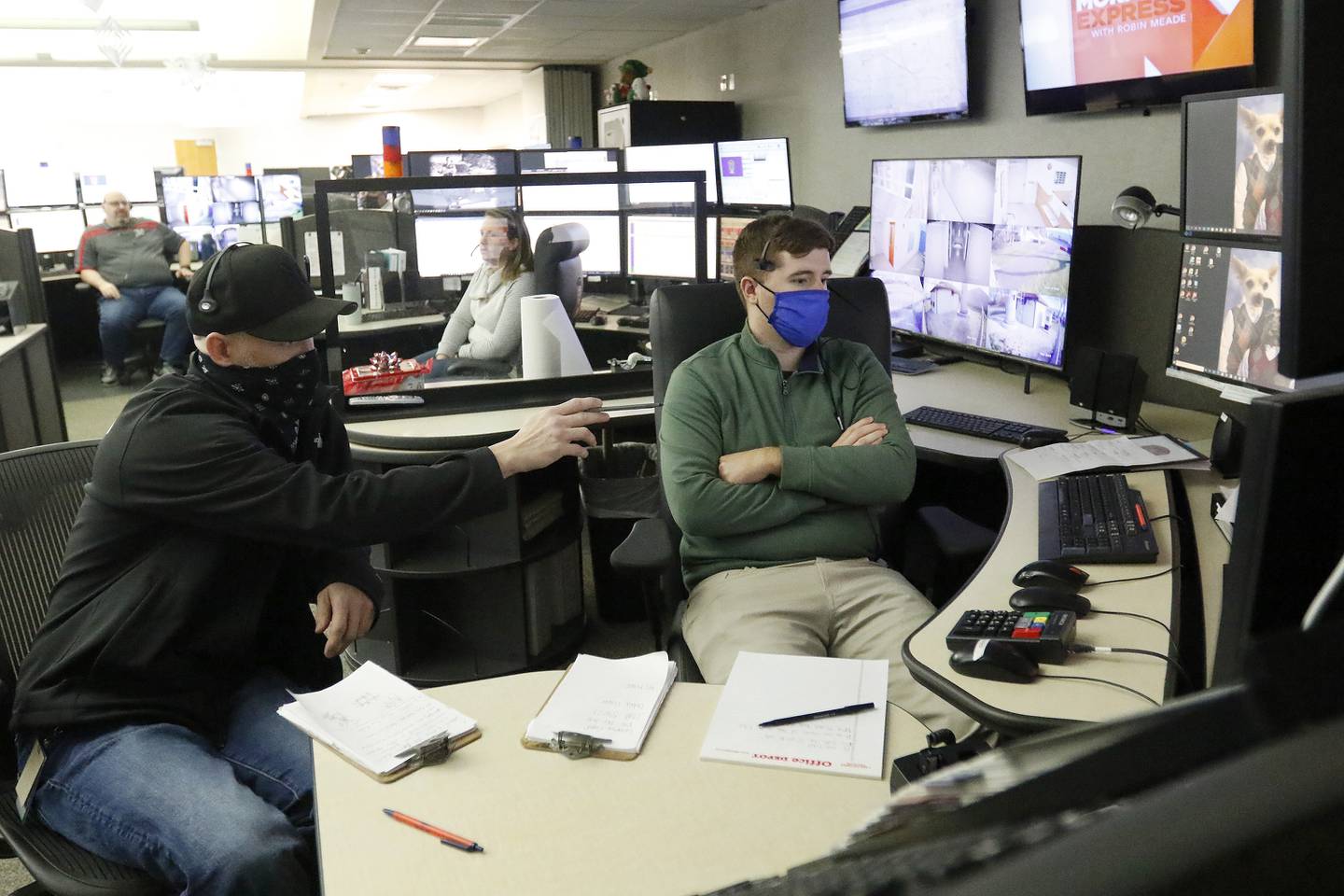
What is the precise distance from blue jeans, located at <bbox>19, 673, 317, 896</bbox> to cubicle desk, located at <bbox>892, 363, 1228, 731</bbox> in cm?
83

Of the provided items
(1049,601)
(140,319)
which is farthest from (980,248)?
(140,319)

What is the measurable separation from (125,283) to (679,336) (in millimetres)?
6240

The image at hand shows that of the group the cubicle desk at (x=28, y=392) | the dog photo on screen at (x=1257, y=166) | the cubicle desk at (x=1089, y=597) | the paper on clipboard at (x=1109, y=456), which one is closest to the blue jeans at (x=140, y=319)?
the cubicle desk at (x=28, y=392)

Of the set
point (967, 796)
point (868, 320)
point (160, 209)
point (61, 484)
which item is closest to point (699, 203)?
point (868, 320)

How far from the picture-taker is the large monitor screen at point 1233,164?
1.93m

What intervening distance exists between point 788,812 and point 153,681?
0.95 meters

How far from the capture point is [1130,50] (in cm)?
314

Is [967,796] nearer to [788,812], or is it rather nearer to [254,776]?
[788,812]

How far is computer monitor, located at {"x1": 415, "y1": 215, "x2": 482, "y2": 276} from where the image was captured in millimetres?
2676

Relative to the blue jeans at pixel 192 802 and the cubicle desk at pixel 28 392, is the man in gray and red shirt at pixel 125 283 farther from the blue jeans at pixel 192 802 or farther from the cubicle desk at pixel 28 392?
the blue jeans at pixel 192 802

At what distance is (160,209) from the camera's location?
322 inches

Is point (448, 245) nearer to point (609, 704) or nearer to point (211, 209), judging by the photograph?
point (609, 704)

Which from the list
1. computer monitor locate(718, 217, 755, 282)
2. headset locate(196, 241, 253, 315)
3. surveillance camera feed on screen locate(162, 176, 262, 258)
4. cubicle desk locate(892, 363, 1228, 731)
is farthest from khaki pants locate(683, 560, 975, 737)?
surveillance camera feed on screen locate(162, 176, 262, 258)

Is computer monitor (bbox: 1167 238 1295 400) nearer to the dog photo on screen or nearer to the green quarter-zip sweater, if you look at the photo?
the dog photo on screen
